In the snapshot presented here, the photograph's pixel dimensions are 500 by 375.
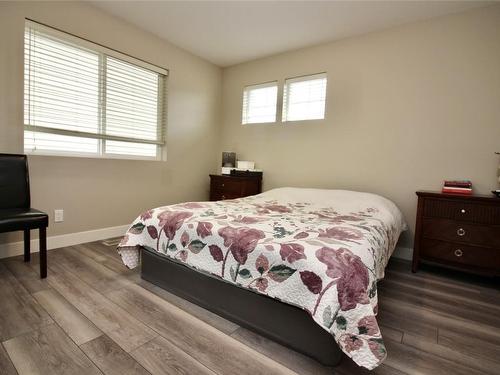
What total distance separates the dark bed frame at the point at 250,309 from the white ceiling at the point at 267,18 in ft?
7.78

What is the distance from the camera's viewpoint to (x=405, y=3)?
7.73 ft

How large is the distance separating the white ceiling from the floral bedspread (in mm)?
1899

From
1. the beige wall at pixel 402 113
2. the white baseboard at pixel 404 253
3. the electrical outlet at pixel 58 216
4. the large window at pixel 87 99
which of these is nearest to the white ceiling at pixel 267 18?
the beige wall at pixel 402 113

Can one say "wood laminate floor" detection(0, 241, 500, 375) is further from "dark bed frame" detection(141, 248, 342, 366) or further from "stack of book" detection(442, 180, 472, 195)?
"stack of book" detection(442, 180, 472, 195)

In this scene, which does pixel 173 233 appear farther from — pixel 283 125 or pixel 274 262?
pixel 283 125

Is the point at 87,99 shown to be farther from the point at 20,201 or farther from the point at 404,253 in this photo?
the point at 404,253

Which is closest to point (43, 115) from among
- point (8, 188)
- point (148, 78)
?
point (8, 188)

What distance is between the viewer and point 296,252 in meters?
1.22

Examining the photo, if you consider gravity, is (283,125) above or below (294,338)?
above

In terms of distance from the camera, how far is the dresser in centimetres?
209

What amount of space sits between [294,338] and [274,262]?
0.37 meters

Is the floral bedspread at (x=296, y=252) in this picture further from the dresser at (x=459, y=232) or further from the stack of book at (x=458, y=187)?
the stack of book at (x=458, y=187)

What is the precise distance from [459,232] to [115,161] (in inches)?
134

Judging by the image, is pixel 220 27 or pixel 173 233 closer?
pixel 173 233
